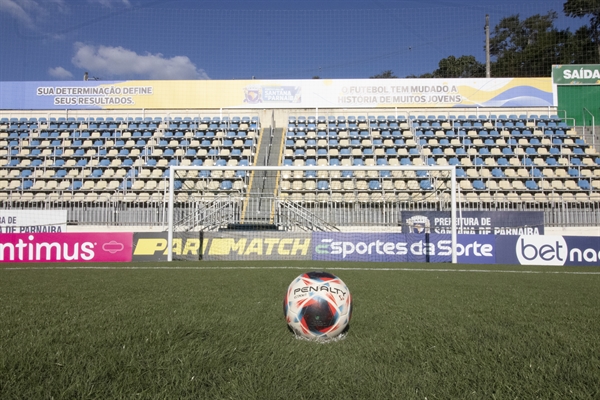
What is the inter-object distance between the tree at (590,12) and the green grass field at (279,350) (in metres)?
35.6

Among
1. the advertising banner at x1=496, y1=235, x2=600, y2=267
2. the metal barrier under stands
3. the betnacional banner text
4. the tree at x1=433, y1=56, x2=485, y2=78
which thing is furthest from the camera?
the tree at x1=433, y1=56, x2=485, y2=78

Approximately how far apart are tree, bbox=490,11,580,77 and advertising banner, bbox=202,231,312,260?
93.1 ft

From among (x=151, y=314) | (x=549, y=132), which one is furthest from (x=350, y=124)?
(x=151, y=314)

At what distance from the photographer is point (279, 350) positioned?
370 cm

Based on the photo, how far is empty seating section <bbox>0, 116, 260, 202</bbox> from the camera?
24.3 metres

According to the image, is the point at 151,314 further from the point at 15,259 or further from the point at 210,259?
the point at 15,259

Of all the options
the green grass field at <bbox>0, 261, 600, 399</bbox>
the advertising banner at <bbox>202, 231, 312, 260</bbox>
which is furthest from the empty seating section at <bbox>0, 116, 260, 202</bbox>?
the green grass field at <bbox>0, 261, 600, 399</bbox>

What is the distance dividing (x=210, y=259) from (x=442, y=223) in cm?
905

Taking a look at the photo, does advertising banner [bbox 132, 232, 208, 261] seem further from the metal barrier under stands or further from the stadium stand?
the stadium stand

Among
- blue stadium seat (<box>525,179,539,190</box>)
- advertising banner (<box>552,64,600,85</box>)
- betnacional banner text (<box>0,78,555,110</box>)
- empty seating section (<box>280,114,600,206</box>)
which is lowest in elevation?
blue stadium seat (<box>525,179,539,190</box>)

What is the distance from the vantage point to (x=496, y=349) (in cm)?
383

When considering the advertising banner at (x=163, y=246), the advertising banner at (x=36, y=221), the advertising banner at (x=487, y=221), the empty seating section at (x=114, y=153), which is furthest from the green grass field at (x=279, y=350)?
the empty seating section at (x=114, y=153)

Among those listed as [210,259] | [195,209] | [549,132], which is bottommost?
[210,259]

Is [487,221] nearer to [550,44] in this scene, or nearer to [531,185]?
[531,185]
